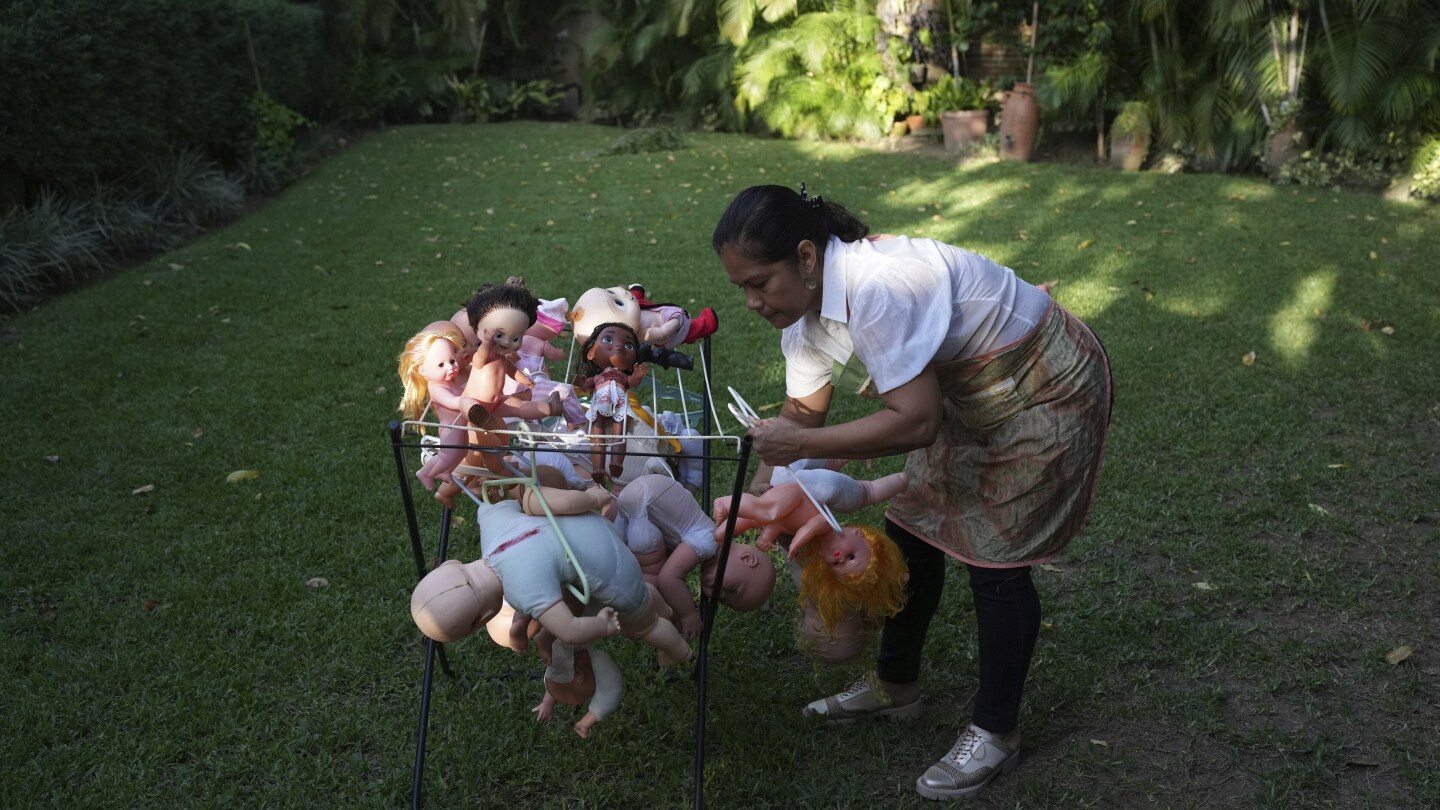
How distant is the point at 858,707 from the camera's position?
10.4 ft

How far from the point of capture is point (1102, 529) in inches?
166

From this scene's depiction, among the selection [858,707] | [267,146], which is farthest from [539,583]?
[267,146]

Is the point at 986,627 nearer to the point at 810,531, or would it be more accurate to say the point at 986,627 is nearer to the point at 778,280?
the point at 810,531

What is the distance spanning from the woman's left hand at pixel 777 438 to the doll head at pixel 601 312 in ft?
2.37

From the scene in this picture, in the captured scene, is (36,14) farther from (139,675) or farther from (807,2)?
(807,2)

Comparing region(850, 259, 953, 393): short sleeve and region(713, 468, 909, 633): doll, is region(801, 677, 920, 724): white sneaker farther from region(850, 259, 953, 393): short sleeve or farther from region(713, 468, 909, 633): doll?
region(850, 259, 953, 393): short sleeve

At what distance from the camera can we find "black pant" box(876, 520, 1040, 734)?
2.68 meters

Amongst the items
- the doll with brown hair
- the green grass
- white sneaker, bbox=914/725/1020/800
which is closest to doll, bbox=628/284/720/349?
the doll with brown hair

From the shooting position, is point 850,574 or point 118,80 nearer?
point 850,574

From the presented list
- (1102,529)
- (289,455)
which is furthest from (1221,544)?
(289,455)

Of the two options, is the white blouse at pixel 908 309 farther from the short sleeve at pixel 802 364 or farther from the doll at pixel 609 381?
the doll at pixel 609 381

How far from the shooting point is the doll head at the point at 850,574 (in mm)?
2689

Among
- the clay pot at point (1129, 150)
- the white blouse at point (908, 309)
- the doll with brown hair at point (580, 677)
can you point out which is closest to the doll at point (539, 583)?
the doll with brown hair at point (580, 677)

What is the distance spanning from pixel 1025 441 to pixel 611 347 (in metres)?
1.09
